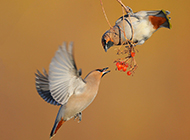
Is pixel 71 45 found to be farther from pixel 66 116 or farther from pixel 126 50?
pixel 66 116

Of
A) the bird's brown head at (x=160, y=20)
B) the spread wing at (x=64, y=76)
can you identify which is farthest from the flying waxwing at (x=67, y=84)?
the bird's brown head at (x=160, y=20)

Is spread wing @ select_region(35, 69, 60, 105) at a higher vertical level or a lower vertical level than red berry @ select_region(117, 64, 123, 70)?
higher

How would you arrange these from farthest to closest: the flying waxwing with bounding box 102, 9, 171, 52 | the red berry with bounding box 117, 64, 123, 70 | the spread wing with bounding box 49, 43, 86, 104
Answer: the flying waxwing with bounding box 102, 9, 171, 52 < the red berry with bounding box 117, 64, 123, 70 < the spread wing with bounding box 49, 43, 86, 104

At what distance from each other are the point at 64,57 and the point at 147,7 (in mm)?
2281

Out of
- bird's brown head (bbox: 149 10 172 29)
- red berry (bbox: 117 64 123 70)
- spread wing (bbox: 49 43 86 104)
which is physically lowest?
red berry (bbox: 117 64 123 70)

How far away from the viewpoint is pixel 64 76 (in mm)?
1312

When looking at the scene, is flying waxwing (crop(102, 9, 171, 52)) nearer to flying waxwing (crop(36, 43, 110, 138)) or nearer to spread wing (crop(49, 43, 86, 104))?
flying waxwing (crop(36, 43, 110, 138))

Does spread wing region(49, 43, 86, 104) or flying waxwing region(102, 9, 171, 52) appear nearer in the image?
spread wing region(49, 43, 86, 104)

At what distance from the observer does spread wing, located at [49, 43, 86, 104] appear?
1.19 metres

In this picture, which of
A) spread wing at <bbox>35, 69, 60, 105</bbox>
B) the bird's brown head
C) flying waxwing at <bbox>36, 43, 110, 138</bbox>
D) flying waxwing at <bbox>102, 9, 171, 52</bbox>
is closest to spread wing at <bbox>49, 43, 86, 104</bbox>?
flying waxwing at <bbox>36, 43, 110, 138</bbox>

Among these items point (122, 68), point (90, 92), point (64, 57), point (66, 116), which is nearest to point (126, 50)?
point (122, 68)

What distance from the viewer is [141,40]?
62.6 inches

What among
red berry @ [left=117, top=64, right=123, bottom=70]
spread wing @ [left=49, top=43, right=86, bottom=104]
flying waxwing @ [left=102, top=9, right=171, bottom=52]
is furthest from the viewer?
flying waxwing @ [left=102, top=9, right=171, bottom=52]

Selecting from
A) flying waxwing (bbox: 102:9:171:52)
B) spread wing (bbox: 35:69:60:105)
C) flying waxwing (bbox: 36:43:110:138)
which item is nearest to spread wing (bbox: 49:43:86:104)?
flying waxwing (bbox: 36:43:110:138)
